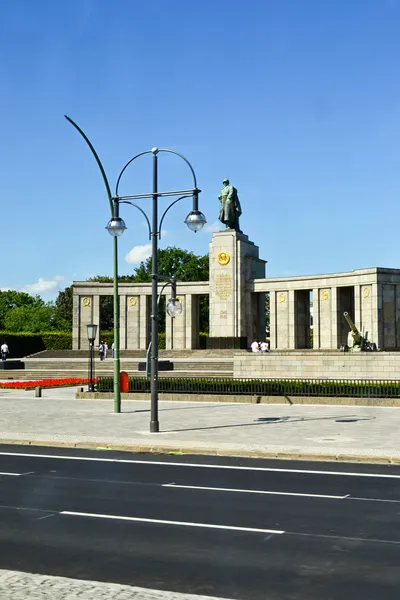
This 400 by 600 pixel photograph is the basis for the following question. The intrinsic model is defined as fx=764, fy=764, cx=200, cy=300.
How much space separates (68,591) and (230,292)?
2184 inches

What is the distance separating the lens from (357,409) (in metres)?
28.2

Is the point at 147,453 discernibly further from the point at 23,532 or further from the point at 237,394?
the point at 237,394

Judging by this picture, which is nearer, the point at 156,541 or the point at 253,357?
the point at 156,541

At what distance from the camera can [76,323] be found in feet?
224

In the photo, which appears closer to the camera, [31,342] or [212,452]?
[212,452]

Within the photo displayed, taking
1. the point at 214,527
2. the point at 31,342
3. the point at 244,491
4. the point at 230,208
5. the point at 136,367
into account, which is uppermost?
the point at 230,208

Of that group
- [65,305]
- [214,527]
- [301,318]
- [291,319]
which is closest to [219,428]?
[214,527]

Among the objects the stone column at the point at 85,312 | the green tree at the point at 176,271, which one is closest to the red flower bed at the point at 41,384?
the stone column at the point at 85,312

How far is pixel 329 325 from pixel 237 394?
30271 mm

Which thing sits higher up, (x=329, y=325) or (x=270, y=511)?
(x=329, y=325)

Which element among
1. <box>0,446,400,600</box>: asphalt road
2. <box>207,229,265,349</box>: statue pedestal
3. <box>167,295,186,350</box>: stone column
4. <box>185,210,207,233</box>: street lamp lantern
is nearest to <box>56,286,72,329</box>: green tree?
<box>167,295,186,350</box>: stone column

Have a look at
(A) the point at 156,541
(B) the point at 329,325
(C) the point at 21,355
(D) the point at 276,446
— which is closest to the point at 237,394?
(D) the point at 276,446

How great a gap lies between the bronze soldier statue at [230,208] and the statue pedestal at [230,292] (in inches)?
28.6

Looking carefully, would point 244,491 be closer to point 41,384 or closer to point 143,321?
point 41,384
